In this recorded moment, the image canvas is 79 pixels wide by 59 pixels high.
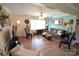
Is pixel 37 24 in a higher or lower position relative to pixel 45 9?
lower

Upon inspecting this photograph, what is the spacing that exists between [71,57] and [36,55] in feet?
1.96

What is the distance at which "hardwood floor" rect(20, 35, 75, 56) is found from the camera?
6.18 ft

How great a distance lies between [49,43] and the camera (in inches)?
75.4

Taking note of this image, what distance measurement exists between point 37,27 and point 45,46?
351 mm

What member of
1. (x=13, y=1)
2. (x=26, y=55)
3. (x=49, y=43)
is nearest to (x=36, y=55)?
(x=26, y=55)

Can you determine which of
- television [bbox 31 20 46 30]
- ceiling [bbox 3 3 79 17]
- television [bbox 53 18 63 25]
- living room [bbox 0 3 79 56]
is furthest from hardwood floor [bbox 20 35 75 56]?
ceiling [bbox 3 3 79 17]

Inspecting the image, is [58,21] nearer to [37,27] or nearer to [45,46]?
[37,27]

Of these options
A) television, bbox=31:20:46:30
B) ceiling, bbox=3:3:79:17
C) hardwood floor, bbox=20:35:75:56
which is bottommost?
hardwood floor, bbox=20:35:75:56

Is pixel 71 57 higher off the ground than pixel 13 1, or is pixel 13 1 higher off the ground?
pixel 13 1

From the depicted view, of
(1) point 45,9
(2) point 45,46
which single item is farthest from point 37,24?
(2) point 45,46

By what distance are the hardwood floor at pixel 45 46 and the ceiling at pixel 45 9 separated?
0.42 meters

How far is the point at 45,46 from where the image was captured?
190 cm

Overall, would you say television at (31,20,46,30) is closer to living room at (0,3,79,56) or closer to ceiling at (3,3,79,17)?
living room at (0,3,79,56)

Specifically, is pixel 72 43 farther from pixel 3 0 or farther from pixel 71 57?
pixel 3 0
